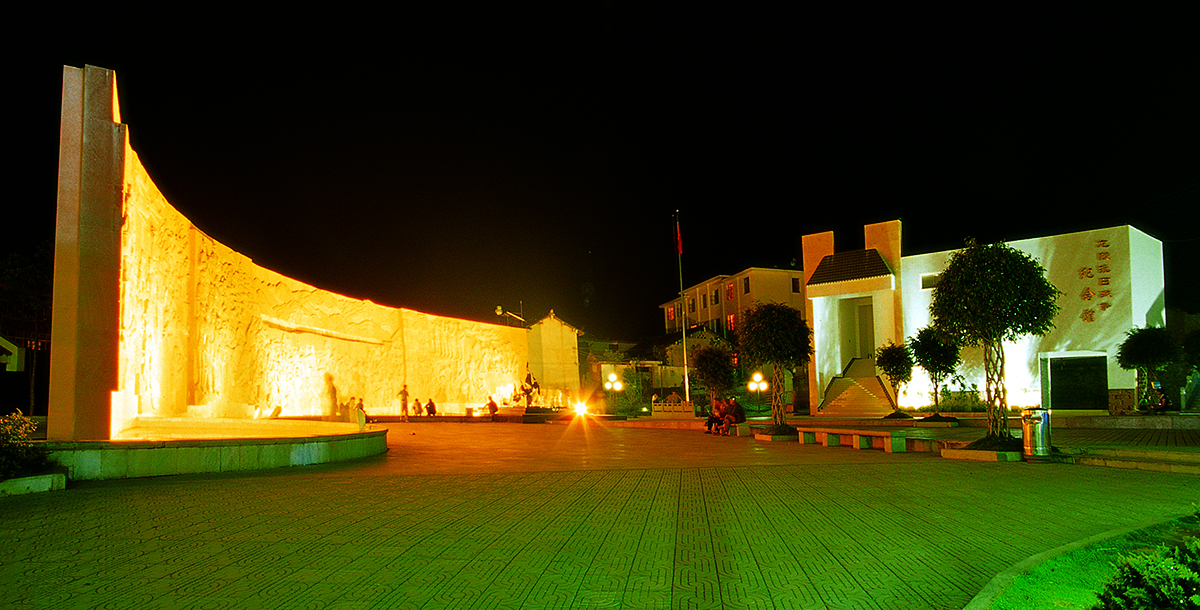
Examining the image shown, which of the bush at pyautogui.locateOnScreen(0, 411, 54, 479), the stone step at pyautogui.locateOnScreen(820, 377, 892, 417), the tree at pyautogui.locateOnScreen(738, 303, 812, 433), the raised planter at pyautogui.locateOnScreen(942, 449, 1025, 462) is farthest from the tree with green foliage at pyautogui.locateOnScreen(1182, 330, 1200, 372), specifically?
the bush at pyautogui.locateOnScreen(0, 411, 54, 479)

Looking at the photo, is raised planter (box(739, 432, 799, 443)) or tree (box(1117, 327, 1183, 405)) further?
tree (box(1117, 327, 1183, 405))

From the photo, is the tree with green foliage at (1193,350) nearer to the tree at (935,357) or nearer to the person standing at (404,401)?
the tree at (935,357)

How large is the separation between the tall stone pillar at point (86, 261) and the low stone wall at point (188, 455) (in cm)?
167

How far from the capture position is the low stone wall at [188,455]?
922 centimetres

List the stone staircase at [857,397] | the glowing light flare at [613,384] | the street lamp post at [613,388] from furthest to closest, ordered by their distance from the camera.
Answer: the street lamp post at [613,388]
the glowing light flare at [613,384]
the stone staircase at [857,397]

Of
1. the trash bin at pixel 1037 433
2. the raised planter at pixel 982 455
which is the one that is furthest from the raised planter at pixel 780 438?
the trash bin at pixel 1037 433

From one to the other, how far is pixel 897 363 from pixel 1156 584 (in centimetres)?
2915

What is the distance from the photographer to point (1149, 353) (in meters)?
24.6

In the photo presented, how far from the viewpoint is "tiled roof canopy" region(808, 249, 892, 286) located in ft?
110

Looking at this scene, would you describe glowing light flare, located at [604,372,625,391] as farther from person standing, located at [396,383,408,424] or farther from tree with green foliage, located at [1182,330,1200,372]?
tree with green foliage, located at [1182,330,1200,372]

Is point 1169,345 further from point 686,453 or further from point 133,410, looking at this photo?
point 133,410

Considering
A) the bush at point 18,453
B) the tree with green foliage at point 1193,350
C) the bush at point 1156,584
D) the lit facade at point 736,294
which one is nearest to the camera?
the bush at point 1156,584

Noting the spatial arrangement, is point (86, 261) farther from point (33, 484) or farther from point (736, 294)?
point (736, 294)

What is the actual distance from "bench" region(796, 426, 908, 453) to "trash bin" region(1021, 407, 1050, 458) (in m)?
2.68
